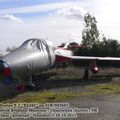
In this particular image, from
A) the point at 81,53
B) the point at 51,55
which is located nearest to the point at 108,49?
the point at 81,53

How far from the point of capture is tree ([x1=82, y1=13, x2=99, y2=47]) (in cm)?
3812

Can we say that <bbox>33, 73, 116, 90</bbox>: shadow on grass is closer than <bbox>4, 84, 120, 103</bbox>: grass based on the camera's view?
No

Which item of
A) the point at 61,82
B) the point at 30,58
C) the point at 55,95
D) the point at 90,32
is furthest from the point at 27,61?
the point at 90,32

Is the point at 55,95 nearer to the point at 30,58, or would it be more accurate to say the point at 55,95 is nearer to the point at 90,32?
the point at 30,58

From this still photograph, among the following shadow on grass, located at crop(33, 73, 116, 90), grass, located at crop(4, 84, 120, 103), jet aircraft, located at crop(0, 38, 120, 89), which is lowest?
shadow on grass, located at crop(33, 73, 116, 90)

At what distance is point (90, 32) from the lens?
3912 cm

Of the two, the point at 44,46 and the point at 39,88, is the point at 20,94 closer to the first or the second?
the point at 39,88

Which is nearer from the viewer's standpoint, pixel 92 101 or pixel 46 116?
pixel 46 116

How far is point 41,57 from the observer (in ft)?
53.1

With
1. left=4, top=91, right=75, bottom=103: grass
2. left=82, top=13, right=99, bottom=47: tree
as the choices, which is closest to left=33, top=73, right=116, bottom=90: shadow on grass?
left=4, top=91, right=75, bottom=103: grass

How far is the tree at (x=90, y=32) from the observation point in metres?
38.1

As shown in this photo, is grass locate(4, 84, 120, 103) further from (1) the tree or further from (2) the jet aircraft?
(1) the tree

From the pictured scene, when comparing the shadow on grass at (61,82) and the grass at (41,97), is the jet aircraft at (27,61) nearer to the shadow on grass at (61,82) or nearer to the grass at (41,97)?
the grass at (41,97)

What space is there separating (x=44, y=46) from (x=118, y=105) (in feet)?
21.3
